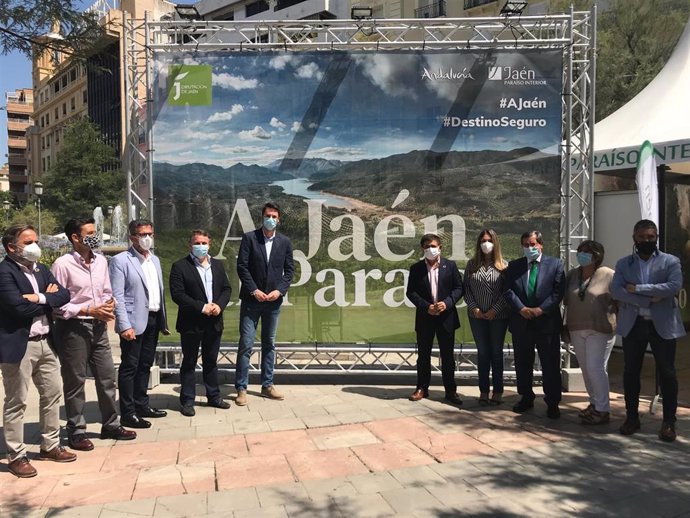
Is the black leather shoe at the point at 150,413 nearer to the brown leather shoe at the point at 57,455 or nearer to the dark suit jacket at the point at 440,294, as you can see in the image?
the brown leather shoe at the point at 57,455

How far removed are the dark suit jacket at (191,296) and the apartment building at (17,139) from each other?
10407 cm

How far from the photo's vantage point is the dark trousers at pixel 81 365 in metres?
4.56

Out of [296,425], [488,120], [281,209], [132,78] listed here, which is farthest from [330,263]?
[132,78]

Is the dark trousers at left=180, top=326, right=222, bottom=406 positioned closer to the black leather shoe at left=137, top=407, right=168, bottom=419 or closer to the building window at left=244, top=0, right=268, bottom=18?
the black leather shoe at left=137, top=407, right=168, bottom=419

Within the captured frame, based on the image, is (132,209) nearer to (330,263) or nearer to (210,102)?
(210,102)

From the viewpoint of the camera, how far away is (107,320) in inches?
186

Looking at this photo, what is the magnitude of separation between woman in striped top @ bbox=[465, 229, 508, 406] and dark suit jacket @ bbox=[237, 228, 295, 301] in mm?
2045

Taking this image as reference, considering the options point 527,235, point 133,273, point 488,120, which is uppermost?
point 488,120

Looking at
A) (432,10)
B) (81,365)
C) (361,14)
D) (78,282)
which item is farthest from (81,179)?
(81,365)

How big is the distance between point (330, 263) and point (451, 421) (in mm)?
2428

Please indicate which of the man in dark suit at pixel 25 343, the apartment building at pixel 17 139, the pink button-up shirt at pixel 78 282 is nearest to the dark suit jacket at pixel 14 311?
the man in dark suit at pixel 25 343

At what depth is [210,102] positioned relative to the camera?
21.7 feet

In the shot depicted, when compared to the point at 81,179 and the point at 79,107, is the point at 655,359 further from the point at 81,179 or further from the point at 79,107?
the point at 79,107

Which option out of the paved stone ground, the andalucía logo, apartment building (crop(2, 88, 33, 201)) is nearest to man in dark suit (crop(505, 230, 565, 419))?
the paved stone ground
